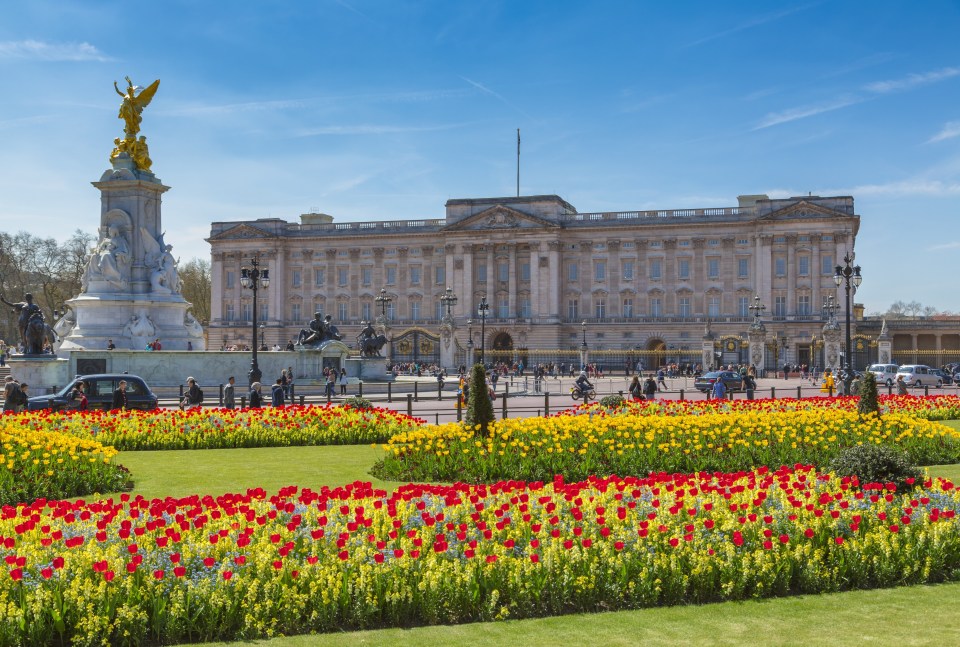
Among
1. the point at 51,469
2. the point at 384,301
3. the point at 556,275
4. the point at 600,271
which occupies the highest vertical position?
the point at 600,271

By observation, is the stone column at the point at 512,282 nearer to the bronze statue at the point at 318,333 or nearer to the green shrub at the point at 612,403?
the bronze statue at the point at 318,333

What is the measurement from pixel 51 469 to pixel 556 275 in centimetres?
7676

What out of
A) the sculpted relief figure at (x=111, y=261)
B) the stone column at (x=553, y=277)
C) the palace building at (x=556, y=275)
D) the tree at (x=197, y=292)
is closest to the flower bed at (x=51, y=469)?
the sculpted relief figure at (x=111, y=261)

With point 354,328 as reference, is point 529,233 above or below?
above

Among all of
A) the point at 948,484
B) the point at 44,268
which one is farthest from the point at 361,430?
the point at 44,268

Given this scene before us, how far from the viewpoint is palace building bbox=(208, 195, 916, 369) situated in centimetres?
8188

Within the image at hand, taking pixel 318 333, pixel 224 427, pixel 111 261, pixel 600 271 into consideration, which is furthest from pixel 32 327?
pixel 600 271

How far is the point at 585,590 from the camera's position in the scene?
7.81 meters

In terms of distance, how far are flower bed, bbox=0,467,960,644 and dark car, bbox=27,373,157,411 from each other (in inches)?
573

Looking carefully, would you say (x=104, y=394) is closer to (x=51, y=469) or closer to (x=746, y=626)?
(x=51, y=469)

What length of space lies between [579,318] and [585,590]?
8140 cm

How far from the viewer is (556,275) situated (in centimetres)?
8781

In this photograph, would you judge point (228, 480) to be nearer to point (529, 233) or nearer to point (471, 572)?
point (471, 572)

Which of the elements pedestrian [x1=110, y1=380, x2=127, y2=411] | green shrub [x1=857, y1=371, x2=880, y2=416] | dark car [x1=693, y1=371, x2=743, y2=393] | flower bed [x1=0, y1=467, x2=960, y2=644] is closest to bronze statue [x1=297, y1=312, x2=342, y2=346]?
dark car [x1=693, y1=371, x2=743, y2=393]
